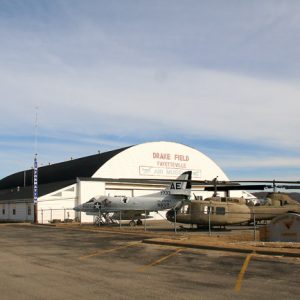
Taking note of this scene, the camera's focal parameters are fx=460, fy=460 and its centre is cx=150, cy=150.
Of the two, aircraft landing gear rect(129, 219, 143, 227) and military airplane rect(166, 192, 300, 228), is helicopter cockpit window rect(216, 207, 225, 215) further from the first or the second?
aircraft landing gear rect(129, 219, 143, 227)

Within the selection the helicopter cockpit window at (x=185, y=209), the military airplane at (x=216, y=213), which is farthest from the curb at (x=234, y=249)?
the helicopter cockpit window at (x=185, y=209)

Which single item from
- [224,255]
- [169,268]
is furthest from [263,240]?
[169,268]

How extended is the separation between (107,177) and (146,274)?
143 feet

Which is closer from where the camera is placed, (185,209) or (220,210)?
(220,210)

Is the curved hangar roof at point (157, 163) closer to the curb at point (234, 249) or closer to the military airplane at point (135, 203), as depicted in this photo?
the military airplane at point (135, 203)

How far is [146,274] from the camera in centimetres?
1304

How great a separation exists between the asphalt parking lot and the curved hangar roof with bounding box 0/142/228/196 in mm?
36684

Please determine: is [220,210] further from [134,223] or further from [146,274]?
[146,274]

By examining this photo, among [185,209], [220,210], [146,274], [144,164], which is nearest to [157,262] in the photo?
[146,274]

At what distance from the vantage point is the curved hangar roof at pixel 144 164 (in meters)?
57.3

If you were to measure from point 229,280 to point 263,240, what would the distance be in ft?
42.3

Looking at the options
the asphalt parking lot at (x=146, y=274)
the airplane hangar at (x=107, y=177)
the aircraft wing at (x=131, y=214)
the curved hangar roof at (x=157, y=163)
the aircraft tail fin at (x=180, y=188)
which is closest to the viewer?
the asphalt parking lot at (x=146, y=274)

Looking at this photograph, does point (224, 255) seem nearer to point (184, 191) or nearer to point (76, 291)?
point (76, 291)

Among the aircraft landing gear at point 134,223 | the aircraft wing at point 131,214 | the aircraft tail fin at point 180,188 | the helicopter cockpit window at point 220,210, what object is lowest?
the aircraft landing gear at point 134,223
